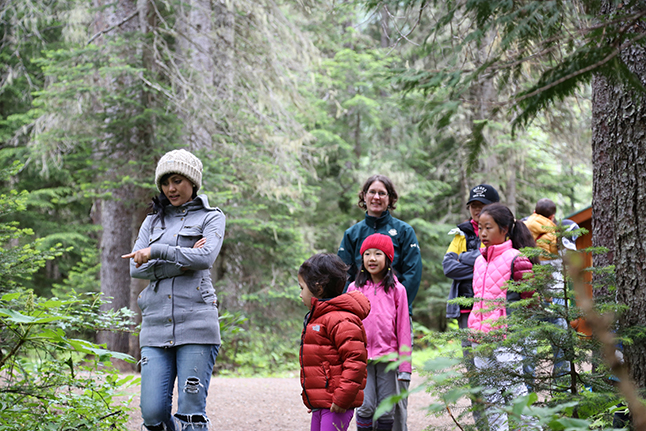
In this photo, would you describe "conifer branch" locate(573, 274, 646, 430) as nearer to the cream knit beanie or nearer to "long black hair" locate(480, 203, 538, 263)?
the cream knit beanie

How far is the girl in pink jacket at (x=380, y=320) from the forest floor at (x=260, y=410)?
124 centimetres

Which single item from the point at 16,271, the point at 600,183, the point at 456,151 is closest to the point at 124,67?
the point at 16,271

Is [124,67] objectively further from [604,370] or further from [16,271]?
[604,370]

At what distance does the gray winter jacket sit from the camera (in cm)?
318

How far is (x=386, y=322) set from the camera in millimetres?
3959

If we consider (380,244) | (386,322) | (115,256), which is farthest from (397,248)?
(115,256)

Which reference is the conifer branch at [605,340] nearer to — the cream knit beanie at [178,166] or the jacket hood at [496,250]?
the cream knit beanie at [178,166]

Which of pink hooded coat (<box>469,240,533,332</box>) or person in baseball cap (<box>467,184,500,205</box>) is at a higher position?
person in baseball cap (<box>467,184,500,205</box>)

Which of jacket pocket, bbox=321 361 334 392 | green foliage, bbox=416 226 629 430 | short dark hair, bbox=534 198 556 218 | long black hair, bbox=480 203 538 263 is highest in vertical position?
short dark hair, bbox=534 198 556 218

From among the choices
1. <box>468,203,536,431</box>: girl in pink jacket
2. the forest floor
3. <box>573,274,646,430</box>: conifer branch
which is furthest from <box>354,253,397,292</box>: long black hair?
<box>573,274,646,430</box>: conifer branch

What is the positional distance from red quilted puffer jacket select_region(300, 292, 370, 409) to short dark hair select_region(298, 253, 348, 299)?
82 millimetres

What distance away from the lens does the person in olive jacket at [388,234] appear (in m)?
4.41

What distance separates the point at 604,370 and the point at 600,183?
4.66ft

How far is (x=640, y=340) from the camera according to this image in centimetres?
283
